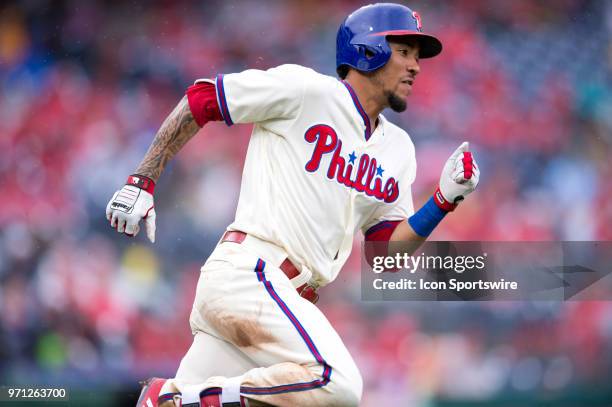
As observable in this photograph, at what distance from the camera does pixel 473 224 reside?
6414 millimetres

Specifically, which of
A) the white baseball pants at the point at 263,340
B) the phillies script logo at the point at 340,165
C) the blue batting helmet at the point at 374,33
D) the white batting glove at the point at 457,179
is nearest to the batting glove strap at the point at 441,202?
the white batting glove at the point at 457,179

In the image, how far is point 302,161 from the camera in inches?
129

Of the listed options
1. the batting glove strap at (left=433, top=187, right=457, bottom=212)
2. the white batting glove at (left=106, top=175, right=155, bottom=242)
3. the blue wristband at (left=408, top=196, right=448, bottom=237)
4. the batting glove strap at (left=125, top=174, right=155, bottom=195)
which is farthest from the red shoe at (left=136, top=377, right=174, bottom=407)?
the batting glove strap at (left=433, top=187, right=457, bottom=212)

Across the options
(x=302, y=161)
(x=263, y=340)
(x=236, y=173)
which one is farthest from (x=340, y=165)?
(x=236, y=173)

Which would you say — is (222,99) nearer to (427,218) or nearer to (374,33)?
(374,33)

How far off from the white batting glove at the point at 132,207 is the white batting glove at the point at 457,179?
1.15 meters

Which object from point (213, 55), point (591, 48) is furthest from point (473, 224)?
point (213, 55)

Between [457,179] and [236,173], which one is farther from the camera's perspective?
[236,173]

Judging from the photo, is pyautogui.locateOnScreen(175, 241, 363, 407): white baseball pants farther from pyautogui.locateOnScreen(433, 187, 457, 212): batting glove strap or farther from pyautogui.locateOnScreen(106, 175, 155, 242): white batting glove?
pyautogui.locateOnScreen(433, 187, 457, 212): batting glove strap

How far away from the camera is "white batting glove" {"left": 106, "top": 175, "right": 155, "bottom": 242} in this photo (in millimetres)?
3047

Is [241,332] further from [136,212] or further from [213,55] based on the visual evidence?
[213,55]

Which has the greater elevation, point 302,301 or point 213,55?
point 213,55

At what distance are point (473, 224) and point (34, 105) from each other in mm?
3288

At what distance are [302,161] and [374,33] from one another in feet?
2.03
